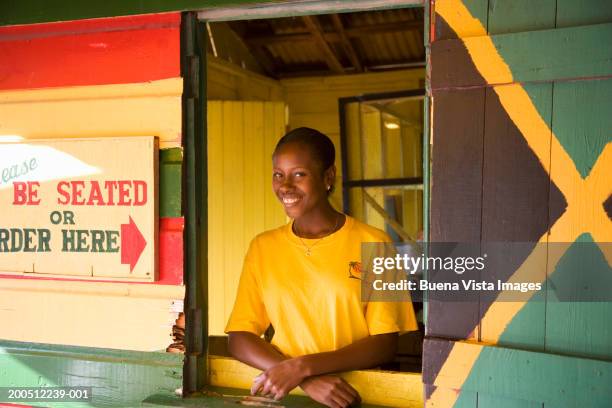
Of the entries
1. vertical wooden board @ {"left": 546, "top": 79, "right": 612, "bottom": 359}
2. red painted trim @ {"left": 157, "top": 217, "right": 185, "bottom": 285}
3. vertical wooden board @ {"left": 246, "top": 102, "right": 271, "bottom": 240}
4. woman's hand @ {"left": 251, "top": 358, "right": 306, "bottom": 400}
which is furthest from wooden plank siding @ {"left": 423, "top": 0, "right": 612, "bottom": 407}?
vertical wooden board @ {"left": 246, "top": 102, "right": 271, "bottom": 240}

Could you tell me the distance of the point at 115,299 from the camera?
9.14 feet

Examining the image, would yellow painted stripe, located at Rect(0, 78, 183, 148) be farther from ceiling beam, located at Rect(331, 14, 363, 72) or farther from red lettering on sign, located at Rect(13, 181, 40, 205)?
ceiling beam, located at Rect(331, 14, 363, 72)

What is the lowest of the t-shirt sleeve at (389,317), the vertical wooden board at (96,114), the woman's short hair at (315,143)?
the t-shirt sleeve at (389,317)

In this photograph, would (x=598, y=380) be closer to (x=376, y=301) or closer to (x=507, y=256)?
(x=507, y=256)

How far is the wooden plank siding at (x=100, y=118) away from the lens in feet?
8.84

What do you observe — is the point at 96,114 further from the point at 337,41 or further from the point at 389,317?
the point at 337,41

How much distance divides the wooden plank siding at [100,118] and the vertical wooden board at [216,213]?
2.35m

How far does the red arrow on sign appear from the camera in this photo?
2715 millimetres

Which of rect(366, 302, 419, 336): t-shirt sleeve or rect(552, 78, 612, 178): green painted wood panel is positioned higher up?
rect(552, 78, 612, 178): green painted wood panel

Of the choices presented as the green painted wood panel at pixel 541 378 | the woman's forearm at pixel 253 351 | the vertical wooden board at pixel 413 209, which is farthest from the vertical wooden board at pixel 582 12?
the vertical wooden board at pixel 413 209

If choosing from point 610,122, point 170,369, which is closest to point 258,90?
point 170,369

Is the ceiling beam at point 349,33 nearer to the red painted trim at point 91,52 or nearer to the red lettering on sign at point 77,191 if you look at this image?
the red painted trim at point 91,52

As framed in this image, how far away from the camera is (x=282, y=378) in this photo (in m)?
2.41

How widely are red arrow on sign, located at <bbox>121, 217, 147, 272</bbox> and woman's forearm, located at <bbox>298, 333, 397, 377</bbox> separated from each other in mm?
902
